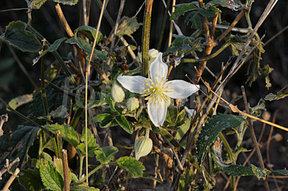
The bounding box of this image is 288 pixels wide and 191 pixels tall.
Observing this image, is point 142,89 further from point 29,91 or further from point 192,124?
point 29,91

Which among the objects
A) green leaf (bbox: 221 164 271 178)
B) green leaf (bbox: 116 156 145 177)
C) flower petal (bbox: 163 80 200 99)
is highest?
flower petal (bbox: 163 80 200 99)

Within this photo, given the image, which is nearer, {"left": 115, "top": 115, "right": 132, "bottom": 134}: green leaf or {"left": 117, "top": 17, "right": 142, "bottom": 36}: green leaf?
{"left": 115, "top": 115, "right": 132, "bottom": 134}: green leaf

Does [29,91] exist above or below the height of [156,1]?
below

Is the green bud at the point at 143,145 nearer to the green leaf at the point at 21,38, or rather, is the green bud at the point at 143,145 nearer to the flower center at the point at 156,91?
the flower center at the point at 156,91

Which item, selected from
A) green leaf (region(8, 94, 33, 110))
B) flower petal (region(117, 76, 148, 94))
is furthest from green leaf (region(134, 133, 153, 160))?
green leaf (region(8, 94, 33, 110))

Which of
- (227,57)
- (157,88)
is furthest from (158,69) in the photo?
(227,57)

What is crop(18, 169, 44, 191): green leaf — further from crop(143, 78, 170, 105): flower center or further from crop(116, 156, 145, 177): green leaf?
crop(143, 78, 170, 105): flower center

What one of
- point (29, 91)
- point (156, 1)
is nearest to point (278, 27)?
point (156, 1)
